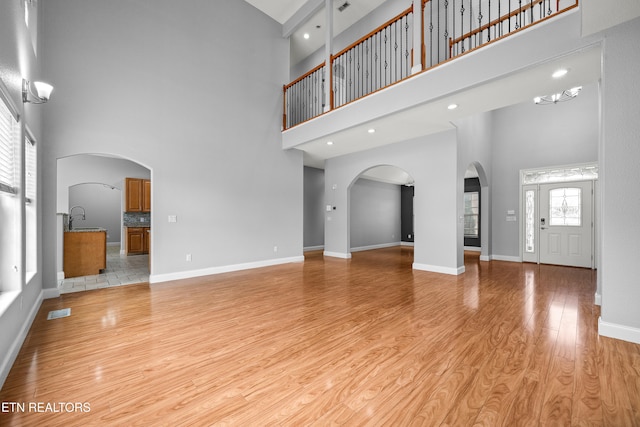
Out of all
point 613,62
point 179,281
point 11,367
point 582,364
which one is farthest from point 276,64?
point 582,364

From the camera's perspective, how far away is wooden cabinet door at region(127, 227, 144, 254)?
27.5 ft

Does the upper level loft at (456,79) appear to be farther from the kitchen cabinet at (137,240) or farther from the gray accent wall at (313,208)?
the kitchen cabinet at (137,240)

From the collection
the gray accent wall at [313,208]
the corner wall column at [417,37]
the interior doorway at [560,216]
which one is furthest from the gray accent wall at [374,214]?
the corner wall column at [417,37]

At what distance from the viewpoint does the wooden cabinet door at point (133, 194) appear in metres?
8.20

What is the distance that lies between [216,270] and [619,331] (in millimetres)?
5720

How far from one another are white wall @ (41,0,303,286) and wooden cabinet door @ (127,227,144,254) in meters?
4.51

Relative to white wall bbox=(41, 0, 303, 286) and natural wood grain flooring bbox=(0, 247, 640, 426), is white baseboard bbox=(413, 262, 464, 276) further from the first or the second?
white wall bbox=(41, 0, 303, 286)

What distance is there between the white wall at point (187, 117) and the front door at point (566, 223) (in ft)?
19.7

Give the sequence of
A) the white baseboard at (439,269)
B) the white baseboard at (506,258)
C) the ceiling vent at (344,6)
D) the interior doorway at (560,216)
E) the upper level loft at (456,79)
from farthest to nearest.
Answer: the white baseboard at (506,258), the ceiling vent at (344,6), the interior doorway at (560,216), the white baseboard at (439,269), the upper level loft at (456,79)

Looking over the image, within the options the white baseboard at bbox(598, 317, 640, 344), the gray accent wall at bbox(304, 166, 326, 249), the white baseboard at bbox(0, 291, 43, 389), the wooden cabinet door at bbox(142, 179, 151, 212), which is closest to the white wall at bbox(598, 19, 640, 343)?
the white baseboard at bbox(598, 317, 640, 344)

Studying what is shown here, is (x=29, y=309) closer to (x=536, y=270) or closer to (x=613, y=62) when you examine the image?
(x=613, y=62)

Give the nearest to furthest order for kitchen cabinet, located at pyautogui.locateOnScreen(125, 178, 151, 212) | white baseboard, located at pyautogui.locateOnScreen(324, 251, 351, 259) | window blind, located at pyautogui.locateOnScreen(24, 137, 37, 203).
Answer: window blind, located at pyautogui.locateOnScreen(24, 137, 37, 203), white baseboard, located at pyautogui.locateOnScreen(324, 251, 351, 259), kitchen cabinet, located at pyautogui.locateOnScreen(125, 178, 151, 212)

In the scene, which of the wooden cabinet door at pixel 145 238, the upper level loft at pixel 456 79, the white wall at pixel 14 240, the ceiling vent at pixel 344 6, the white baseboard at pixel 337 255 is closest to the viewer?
the white wall at pixel 14 240

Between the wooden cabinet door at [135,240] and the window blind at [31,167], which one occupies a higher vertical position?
the window blind at [31,167]
